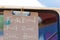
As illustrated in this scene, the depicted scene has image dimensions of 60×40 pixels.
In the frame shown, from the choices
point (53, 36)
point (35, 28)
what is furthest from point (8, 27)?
point (53, 36)

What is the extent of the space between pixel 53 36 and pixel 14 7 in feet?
0.90

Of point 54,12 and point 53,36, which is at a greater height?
point 54,12

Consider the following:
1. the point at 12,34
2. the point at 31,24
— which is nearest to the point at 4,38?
the point at 12,34

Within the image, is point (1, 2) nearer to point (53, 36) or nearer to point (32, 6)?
point (32, 6)

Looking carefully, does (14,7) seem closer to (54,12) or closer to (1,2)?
(1,2)

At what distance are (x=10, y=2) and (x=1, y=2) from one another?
5 centimetres

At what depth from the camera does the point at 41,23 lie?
2.68 feet

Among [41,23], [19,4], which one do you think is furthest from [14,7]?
[41,23]

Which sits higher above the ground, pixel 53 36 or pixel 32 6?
pixel 32 6

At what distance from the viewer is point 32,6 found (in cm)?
85

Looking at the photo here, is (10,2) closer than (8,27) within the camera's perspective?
No

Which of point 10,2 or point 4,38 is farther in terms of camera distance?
point 10,2

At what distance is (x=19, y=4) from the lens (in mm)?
884

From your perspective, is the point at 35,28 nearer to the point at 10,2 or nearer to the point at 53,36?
the point at 53,36
